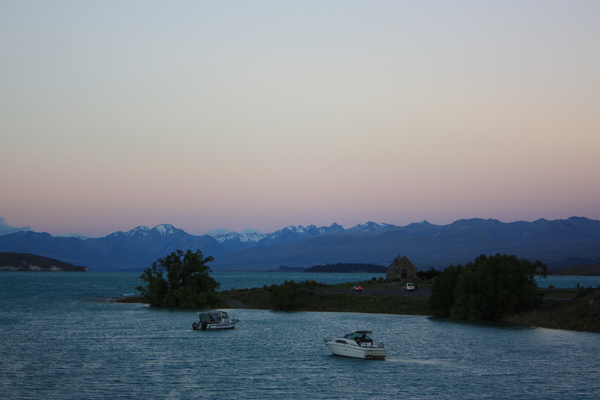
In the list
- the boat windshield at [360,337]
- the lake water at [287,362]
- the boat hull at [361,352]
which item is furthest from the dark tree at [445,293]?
the boat hull at [361,352]

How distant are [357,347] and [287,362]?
6.39 metres

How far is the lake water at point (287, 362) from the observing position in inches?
1706

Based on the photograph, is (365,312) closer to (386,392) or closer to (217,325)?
(217,325)

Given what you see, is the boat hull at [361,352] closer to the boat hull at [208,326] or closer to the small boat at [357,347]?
the small boat at [357,347]

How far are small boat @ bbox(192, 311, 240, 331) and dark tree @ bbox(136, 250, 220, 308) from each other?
27.4 m

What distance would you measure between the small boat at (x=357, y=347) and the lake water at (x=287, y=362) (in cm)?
92

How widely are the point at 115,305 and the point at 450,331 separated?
67.6 metres

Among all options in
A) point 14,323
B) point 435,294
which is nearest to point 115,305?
point 14,323

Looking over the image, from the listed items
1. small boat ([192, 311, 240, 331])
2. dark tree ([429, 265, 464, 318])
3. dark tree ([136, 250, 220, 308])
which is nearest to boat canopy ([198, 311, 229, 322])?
small boat ([192, 311, 240, 331])

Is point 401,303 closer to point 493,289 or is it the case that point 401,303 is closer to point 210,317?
point 493,289

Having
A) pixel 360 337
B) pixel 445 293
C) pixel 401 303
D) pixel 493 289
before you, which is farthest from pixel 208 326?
pixel 493 289

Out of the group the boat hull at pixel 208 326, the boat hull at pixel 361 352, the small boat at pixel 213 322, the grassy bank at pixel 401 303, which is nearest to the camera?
the boat hull at pixel 361 352

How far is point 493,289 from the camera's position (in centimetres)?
8231

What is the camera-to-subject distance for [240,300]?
387 ft
